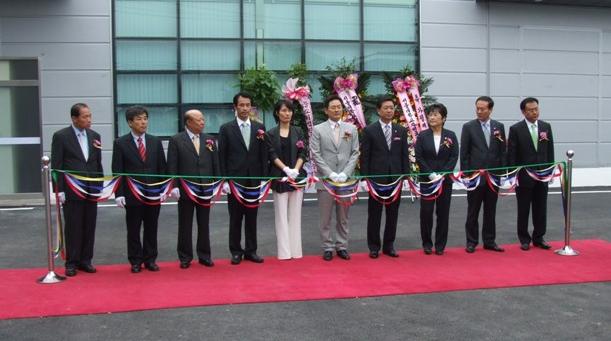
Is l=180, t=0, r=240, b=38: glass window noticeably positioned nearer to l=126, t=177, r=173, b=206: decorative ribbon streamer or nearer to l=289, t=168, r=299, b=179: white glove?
l=289, t=168, r=299, b=179: white glove

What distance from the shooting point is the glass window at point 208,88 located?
14781 mm

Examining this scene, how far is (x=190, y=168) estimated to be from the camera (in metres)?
6.45

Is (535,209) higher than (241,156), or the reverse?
(241,156)

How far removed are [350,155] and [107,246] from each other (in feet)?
10.6

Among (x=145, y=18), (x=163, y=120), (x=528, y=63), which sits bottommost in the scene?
(x=163, y=120)

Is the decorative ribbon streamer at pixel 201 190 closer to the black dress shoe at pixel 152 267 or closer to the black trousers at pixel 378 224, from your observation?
the black dress shoe at pixel 152 267

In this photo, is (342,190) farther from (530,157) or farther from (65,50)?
(65,50)

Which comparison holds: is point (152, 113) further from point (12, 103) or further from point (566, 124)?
point (566, 124)

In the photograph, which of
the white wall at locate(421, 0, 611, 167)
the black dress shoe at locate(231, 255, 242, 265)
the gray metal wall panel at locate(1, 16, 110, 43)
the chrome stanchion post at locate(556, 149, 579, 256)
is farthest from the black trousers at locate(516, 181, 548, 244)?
the gray metal wall panel at locate(1, 16, 110, 43)

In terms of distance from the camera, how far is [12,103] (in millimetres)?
12852

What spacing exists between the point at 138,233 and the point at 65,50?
901cm

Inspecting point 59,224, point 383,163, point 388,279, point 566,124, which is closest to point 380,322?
point 388,279

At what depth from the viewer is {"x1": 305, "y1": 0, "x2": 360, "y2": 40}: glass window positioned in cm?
1527

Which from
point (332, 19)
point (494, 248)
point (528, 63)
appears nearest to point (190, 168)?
point (494, 248)
